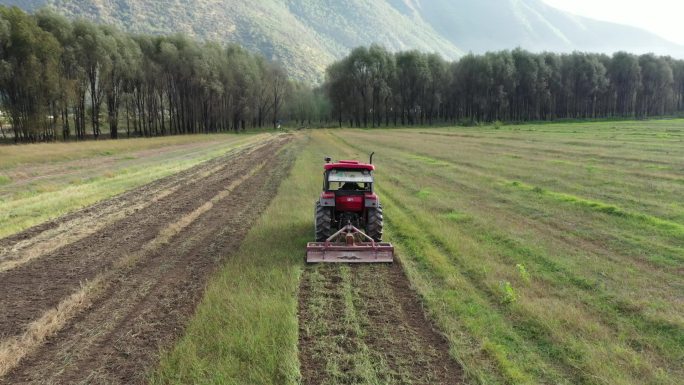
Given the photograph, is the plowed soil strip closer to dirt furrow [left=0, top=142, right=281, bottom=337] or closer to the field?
the field

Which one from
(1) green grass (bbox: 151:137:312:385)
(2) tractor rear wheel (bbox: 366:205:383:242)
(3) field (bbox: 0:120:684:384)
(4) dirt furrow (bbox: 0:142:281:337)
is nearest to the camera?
(1) green grass (bbox: 151:137:312:385)

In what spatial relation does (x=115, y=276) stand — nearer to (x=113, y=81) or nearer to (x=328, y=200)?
(x=328, y=200)

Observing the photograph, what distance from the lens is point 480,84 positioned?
98.3 meters

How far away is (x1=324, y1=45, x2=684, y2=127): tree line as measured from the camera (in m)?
96.9

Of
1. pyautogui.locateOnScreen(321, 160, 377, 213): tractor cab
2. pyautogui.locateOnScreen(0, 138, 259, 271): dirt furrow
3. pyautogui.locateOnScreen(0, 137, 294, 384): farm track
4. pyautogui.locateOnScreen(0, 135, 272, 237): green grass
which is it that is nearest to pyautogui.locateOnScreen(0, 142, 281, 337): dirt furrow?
pyautogui.locateOnScreen(0, 137, 294, 384): farm track

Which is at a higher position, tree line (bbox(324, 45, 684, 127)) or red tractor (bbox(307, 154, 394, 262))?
tree line (bbox(324, 45, 684, 127))

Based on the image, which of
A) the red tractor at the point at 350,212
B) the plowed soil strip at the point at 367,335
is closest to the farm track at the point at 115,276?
the plowed soil strip at the point at 367,335

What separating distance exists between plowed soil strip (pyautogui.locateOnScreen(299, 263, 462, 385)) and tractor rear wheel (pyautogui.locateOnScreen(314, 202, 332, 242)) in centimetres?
191

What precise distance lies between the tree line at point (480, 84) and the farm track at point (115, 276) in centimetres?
8273

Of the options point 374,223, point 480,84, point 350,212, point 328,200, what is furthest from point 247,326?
point 480,84

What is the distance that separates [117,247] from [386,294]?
6.97 m

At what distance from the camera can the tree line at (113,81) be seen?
1838 inches

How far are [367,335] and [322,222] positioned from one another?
450 cm

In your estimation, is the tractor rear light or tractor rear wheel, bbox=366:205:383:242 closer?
the tractor rear light
